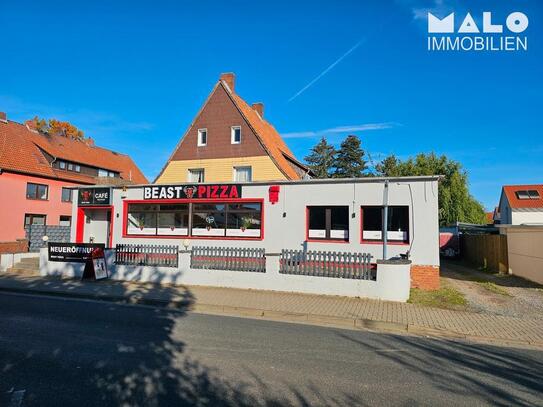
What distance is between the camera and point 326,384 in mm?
5055

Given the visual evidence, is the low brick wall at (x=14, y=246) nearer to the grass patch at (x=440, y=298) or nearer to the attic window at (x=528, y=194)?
the grass patch at (x=440, y=298)

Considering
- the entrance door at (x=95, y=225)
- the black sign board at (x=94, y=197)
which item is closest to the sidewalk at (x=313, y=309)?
the black sign board at (x=94, y=197)

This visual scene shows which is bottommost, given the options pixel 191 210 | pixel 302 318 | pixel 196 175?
Answer: pixel 302 318

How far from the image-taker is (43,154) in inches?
1240

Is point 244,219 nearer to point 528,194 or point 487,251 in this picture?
point 487,251

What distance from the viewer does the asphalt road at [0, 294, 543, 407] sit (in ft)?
15.2

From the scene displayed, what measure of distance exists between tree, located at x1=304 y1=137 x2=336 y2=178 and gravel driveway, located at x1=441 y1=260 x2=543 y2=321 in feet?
139

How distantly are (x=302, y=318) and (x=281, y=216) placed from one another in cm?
647

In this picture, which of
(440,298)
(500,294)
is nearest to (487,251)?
(500,294)

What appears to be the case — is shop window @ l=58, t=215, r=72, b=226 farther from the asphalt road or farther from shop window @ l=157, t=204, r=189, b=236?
the asphalt road

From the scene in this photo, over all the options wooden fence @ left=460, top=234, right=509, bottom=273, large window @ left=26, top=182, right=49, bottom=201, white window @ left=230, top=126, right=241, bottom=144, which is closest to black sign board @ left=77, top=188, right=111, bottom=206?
white window @ left=230, top=126, right=241, bottom=144

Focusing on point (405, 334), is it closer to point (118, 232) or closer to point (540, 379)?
point (540, 379)

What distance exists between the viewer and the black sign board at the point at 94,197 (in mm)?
18125

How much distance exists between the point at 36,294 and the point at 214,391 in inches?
378
